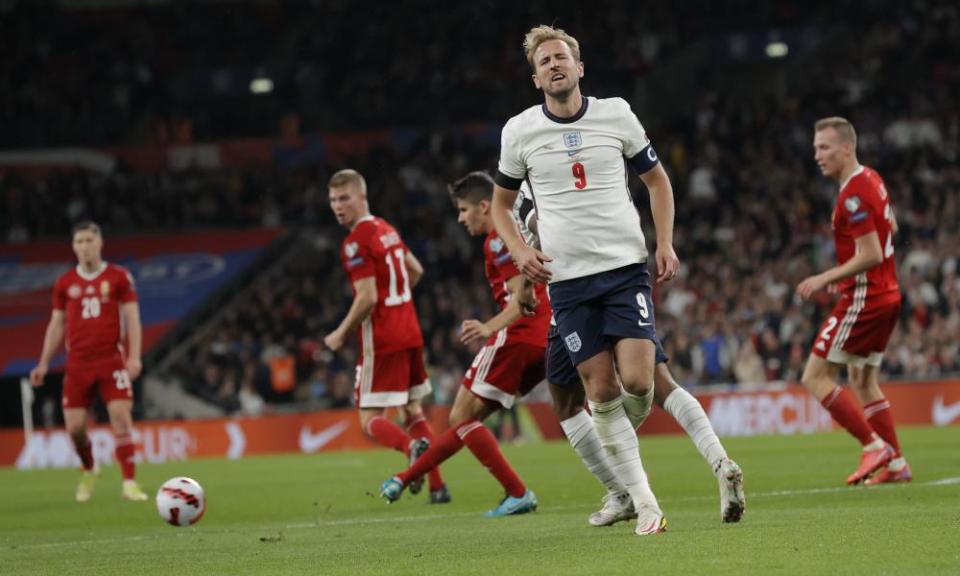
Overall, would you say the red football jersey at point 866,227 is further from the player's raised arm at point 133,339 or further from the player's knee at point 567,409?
the player's raised arm at point 133,339

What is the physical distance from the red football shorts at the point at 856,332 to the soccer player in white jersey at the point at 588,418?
3136mm

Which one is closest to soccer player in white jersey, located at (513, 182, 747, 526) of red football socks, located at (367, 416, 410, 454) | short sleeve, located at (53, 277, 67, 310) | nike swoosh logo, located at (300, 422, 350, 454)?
red football socks, located at (367, 416, 410, 454)

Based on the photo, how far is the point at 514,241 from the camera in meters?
7.56

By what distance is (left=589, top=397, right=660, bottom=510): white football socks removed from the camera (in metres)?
7.55

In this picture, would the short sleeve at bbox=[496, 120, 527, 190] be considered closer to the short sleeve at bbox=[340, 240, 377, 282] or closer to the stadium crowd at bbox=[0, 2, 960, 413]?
the short sleeve at bbox=[340, 240, 377, 282]

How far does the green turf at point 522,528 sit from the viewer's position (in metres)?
6.36

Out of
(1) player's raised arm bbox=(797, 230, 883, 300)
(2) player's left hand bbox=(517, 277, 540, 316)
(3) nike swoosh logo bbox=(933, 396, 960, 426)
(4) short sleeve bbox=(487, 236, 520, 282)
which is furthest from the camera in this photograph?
(3) nike swoosh logo bbox=(933, 396, 960, 426)

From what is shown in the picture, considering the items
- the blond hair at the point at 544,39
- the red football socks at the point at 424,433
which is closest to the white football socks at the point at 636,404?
the blond hair at the point at 544,39

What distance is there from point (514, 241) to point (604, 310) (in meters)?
0.57

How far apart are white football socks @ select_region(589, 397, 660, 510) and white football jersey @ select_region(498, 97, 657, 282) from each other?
2.30 feet

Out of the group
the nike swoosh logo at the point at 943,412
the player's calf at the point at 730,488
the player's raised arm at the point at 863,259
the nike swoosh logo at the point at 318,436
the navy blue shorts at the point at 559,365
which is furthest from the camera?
the nike swoosh logo at the point at 318,436

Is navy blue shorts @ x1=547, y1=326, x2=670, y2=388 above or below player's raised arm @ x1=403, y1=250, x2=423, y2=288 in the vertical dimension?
below

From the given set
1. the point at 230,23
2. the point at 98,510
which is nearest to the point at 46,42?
the point at 230,23

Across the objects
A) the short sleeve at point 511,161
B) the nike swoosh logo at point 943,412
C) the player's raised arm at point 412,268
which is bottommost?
the nike swoosh logo at point 943,412
